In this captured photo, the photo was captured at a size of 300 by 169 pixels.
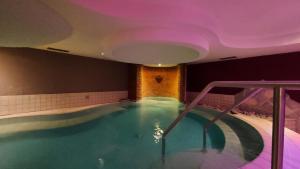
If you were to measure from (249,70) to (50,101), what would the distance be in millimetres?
5734

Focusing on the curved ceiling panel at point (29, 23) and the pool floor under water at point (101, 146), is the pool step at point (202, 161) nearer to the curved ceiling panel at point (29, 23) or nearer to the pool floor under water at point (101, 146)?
the pool floor under water at point (101, 146)

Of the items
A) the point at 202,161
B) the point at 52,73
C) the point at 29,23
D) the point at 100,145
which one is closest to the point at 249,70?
the point at 202,161

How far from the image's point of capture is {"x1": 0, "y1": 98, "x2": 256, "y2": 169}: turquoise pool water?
1.98 meters

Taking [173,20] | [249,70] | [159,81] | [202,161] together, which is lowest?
[202,161]

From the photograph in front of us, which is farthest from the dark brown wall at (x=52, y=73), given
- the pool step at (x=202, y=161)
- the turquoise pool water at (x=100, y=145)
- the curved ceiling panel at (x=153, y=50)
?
the pool step at (x=202, y=161)

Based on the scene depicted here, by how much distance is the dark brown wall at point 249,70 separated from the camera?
4.25m

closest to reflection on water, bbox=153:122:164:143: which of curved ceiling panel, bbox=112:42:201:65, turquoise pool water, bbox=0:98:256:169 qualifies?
turquoise pool water, bbox=0:98:256:169

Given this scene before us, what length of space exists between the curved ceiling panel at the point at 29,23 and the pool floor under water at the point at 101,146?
5.18 ft

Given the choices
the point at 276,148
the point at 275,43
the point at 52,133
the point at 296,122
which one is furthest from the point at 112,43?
the point at 296,122

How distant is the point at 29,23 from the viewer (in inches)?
75.3

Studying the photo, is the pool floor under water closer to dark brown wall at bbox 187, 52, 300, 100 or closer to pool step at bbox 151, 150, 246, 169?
pool step at bbox 151, 150, 246, 169

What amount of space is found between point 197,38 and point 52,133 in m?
2.99

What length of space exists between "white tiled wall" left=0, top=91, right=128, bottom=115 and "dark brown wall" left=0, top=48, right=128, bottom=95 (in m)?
0.13

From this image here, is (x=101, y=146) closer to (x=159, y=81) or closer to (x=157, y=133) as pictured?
(x=157, y=133)
